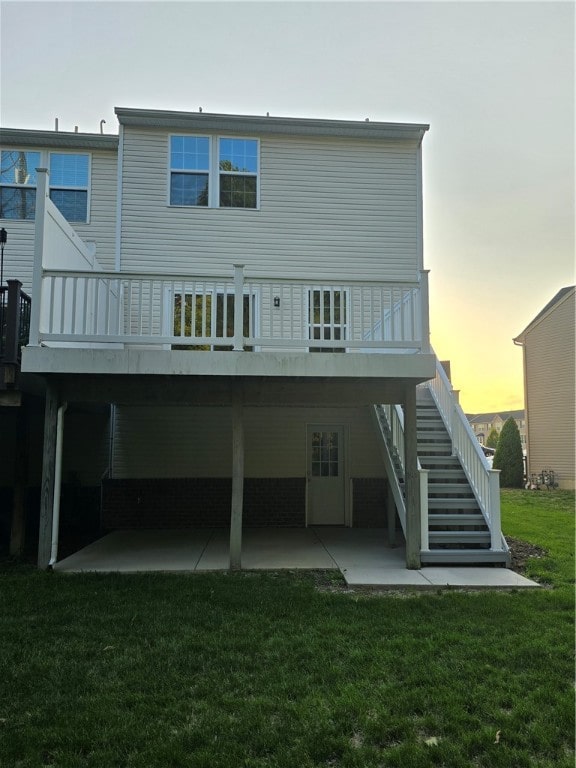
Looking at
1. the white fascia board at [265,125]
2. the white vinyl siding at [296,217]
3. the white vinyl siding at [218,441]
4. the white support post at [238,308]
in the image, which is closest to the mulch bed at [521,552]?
the white vinyl siding at [218,441]

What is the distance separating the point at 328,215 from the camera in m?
10.1

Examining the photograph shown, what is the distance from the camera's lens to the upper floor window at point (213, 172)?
987 cm

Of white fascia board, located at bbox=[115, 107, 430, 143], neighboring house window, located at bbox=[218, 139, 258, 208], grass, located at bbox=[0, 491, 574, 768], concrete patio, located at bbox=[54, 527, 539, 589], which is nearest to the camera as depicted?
grass, located at bbox=[0, 491, 574, 768]

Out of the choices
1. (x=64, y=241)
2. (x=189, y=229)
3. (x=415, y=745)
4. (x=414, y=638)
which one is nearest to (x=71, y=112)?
(x=189, y=229)

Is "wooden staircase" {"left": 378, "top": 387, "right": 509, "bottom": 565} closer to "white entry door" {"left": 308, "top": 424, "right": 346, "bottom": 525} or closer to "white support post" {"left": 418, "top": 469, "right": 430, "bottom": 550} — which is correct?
"white support post" {"left": 418, "top": 469, "right": 430, "bottom": 550}

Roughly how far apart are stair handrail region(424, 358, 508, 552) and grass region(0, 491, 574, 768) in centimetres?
115

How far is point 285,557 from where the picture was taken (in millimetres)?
7340

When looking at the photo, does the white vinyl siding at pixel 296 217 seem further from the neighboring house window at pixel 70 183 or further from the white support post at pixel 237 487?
the white support post at pixel 237 487

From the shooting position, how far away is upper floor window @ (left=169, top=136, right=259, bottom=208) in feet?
32.4

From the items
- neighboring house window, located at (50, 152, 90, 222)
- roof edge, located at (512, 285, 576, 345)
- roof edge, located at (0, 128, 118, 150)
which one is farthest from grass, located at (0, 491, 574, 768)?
roof edge, located at (512, 285, 576, 345)

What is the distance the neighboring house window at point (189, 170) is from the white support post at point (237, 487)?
15.7 feet

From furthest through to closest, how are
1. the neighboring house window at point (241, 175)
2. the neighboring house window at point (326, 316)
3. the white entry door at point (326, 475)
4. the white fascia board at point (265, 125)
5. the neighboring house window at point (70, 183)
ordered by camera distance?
1. the white entry door at point (326, 475)
2. the neighboring house window at point (70, 183)
3. the neighboring house window at point (241, 175)
4. the white fascia board at point (265, 125)
5. the neighboring house window at point (326, 316)

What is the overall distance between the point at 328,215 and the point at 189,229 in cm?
265

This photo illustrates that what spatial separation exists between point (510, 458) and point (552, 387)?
294cm
